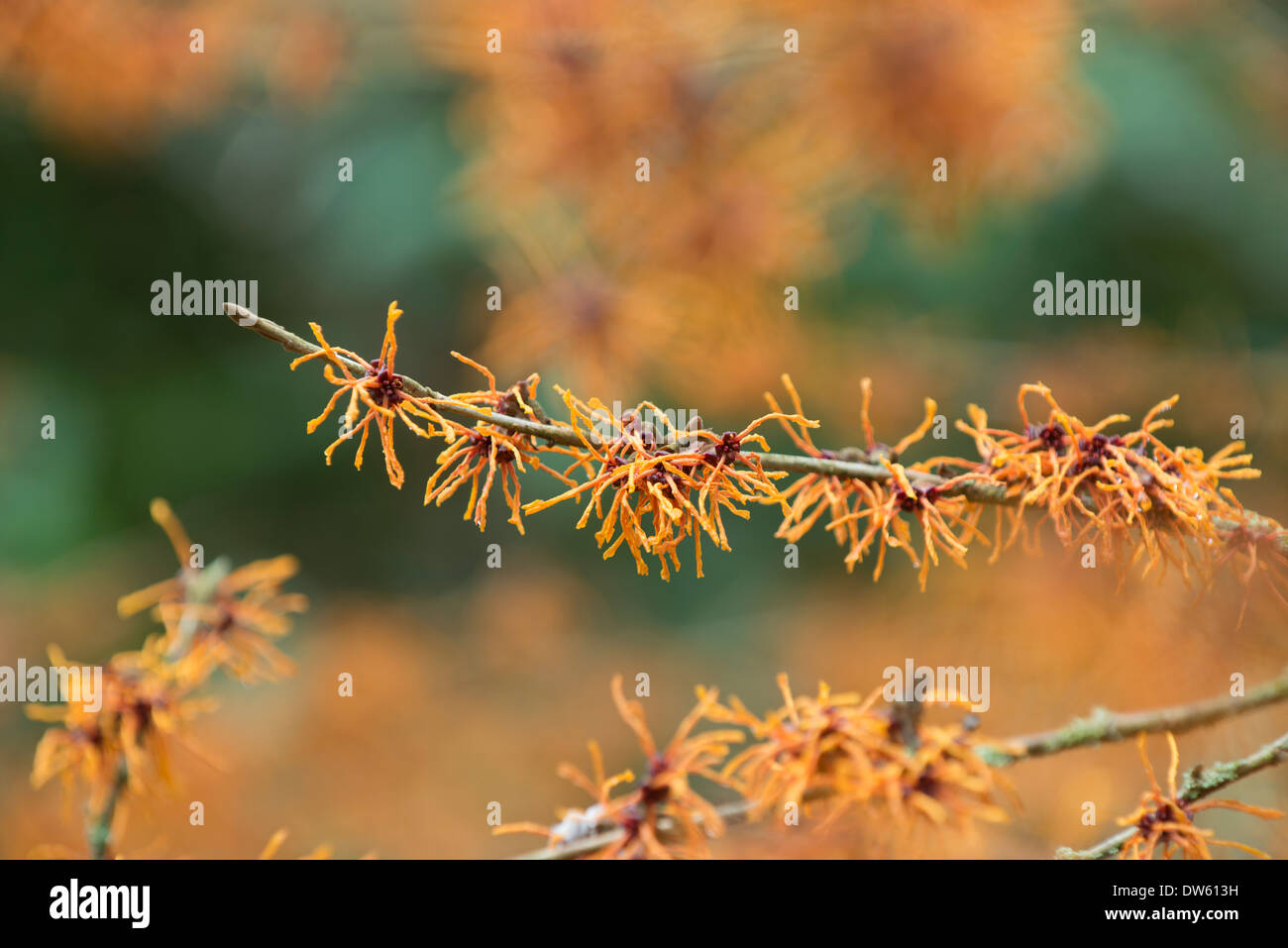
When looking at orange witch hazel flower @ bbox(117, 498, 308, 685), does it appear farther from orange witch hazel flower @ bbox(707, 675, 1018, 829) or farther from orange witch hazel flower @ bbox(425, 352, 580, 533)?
orange witch hazel flower @ bbox(707, 675, 1018, 829)

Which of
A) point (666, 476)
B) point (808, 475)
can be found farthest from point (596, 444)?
point (808, 475)

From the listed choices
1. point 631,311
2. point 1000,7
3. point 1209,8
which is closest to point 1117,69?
point 1209,8

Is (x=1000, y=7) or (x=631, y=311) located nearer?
(x=631, y=311)

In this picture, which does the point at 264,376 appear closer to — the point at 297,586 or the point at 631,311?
the point at 297,586

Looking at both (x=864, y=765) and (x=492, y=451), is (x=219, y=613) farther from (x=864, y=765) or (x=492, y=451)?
(x=864, y=765)

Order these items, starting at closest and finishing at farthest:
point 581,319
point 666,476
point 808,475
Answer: point 666,476 → point 808,475 → point 581,319

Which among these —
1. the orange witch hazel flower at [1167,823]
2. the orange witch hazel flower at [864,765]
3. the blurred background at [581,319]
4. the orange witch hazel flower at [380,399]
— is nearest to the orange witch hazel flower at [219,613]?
the orange witch hazel flower at [380,399]

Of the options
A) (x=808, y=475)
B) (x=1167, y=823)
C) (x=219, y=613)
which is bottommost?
(x=1167, y=823)
